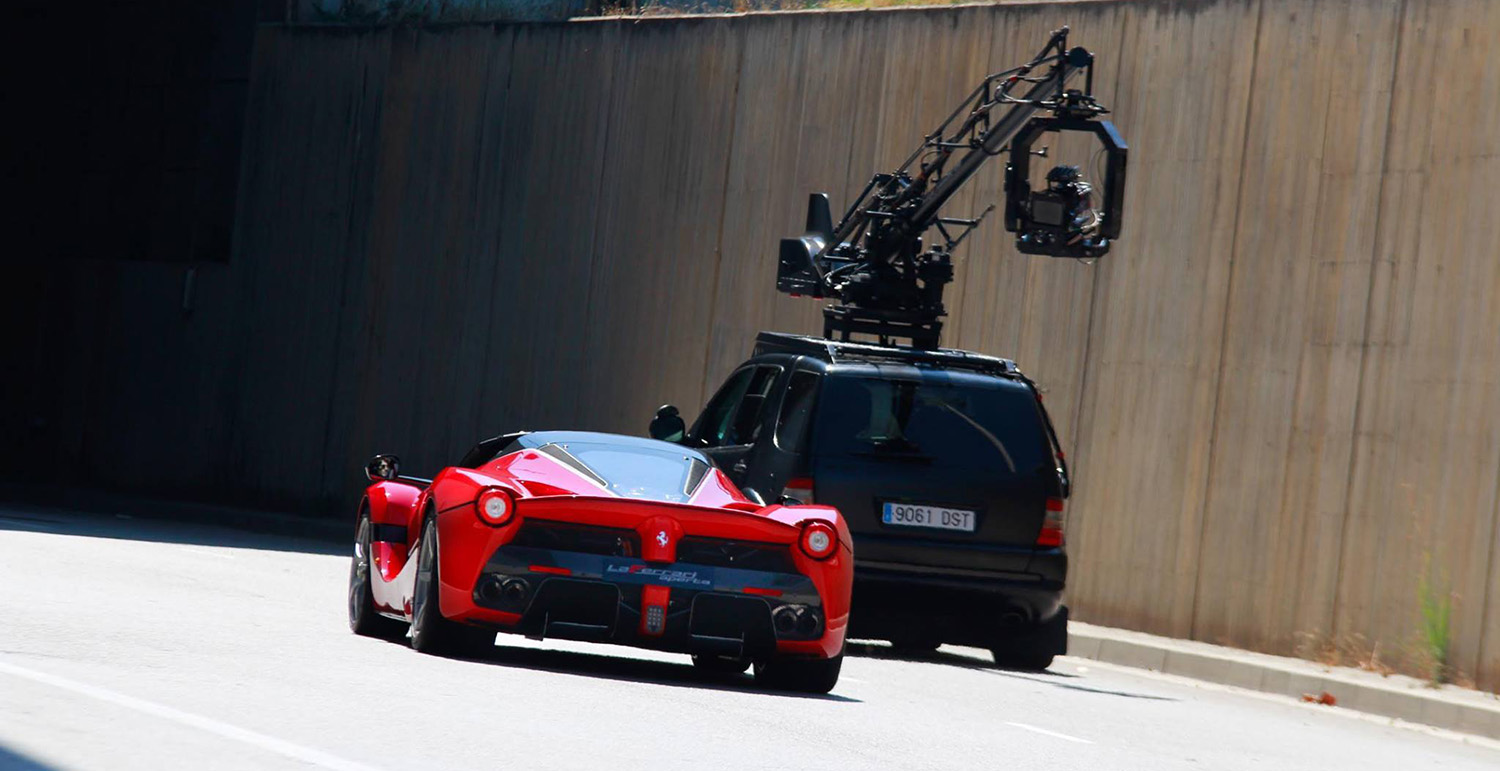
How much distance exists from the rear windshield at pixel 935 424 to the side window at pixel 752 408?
0.75 metres

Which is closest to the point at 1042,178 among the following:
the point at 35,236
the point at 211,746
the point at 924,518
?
the point at 924,518

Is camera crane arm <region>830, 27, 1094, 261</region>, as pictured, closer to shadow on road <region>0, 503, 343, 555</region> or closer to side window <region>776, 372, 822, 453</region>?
side window <region>776, 372, 822, 453</region>

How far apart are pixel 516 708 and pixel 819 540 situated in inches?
78.3

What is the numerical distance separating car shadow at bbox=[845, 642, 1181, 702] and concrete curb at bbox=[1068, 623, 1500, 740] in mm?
1348

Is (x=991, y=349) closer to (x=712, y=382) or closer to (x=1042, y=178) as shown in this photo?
(x=1042, y=178)

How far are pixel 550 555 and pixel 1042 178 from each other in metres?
9.84

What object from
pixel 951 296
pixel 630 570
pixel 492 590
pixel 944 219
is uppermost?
pixel 944 219

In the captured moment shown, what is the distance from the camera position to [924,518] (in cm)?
1250

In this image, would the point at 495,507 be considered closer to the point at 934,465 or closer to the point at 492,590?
the point at 492,590

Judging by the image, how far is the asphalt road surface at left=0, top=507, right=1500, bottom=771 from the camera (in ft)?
22.7

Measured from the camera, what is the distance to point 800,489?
1234 centimetres

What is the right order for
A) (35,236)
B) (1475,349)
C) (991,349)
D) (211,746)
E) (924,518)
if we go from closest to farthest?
(211,746), (924,518), (1475,349), (991,349), (35,236)

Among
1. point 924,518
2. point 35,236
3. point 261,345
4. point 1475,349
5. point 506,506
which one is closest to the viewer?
point 506,506

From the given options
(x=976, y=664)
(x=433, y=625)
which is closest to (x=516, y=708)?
(x=433, y=625)
